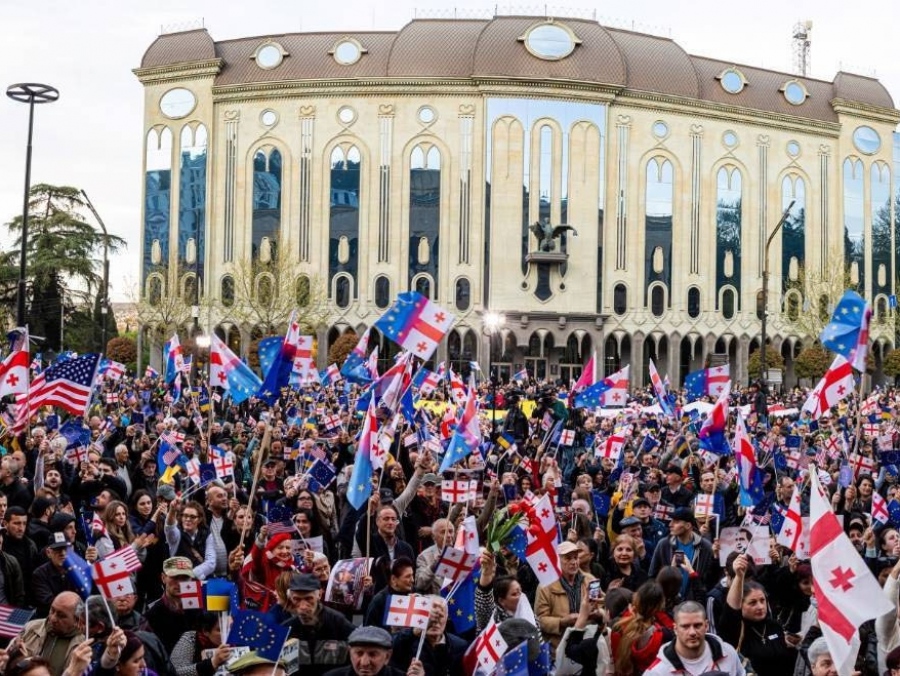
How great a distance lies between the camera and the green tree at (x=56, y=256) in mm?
61812

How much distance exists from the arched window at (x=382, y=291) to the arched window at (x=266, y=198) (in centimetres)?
587

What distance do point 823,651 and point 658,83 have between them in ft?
200

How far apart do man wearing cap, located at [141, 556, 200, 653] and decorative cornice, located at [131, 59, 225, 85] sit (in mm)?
58754

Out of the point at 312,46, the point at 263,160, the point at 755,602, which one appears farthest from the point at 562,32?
the point at 755,602

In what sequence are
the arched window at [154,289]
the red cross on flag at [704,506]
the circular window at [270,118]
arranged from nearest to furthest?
the red cross on flag at [704,506]
the circular window at [270,118]
the arched window at [154,289]

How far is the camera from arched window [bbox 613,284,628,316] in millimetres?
64188

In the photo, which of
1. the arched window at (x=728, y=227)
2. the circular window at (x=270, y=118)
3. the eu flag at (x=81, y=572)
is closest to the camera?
the eu flag at (x=81, y=572)

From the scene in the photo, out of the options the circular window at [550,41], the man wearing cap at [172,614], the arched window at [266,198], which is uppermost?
the circular window at [550,41]

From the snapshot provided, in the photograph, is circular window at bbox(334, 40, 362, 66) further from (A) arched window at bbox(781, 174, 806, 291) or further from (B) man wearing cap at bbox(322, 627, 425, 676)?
(B) man wearing cap at bbox(322, 627, 425, 676)

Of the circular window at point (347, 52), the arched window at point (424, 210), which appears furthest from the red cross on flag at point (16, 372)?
the circular window at point (347, 52)

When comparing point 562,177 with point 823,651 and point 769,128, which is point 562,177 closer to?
point 769,128

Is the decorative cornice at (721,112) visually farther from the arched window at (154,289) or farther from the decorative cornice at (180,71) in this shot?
the arched window at (154,289)

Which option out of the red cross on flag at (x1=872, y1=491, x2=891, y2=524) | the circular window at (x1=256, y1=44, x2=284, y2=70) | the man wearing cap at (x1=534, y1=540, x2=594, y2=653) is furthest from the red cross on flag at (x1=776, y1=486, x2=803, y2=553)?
the circular window at (x1=256, y1=44, x2=284, y2=70)

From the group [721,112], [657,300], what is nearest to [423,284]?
[657,300]
